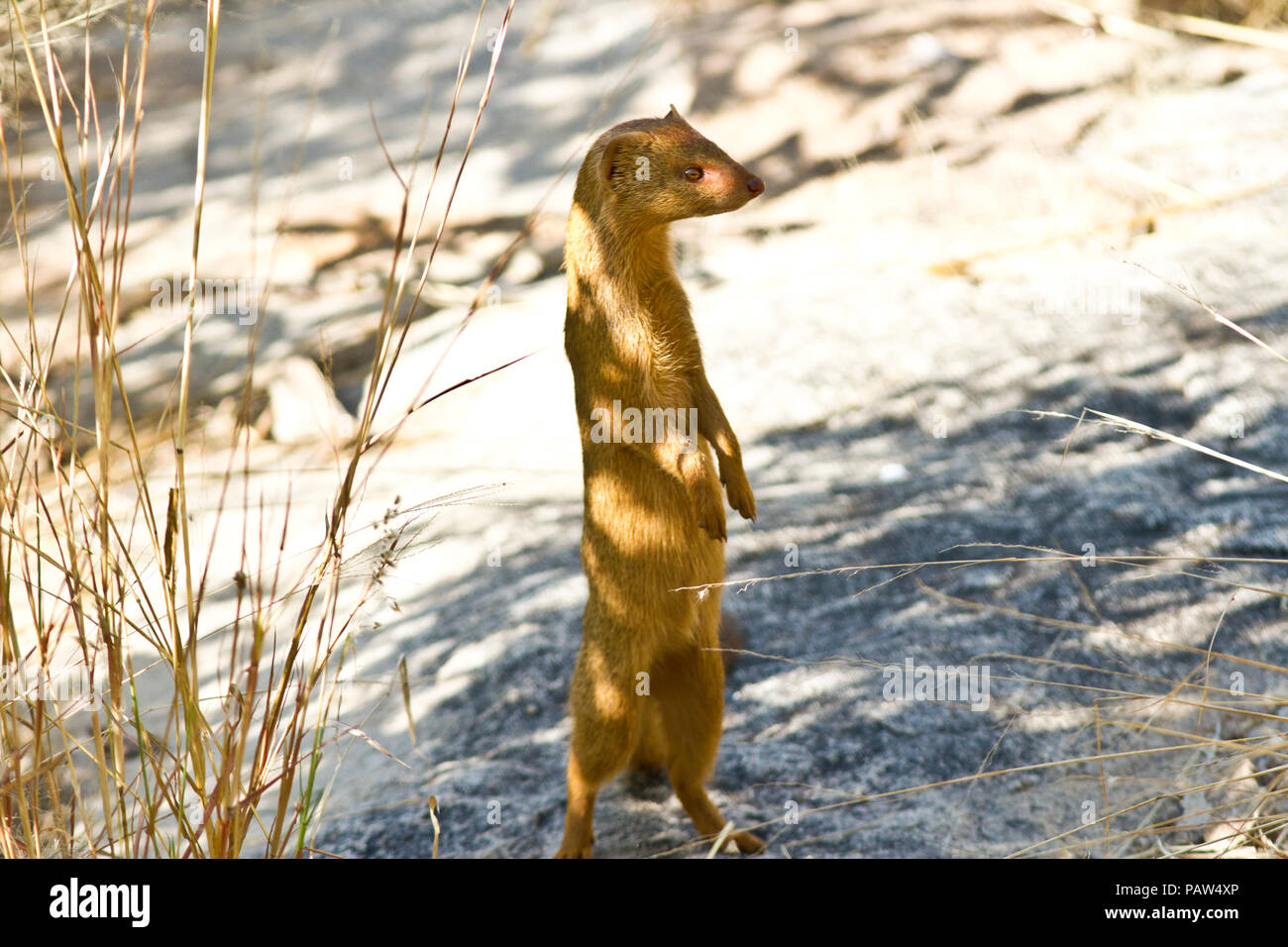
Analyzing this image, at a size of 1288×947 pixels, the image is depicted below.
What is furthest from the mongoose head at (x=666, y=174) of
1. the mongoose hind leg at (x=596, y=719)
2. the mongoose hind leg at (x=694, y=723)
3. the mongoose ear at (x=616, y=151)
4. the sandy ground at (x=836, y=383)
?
the mongoose hind leg at (x=694, y=723)

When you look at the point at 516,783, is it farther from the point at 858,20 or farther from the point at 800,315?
the point at 858,20

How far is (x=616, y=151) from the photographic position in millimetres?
2695

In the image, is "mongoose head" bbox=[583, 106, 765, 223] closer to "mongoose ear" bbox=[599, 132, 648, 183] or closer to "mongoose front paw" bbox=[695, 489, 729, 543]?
"mongoose ear" bbox=[599, 132, 648, 183]

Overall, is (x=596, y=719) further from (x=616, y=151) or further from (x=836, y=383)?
(x=836, y=383)

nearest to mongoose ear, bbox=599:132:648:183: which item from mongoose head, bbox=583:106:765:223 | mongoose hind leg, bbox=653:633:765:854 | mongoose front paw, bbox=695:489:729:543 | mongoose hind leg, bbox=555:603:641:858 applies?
mongoose head, bbox=583:106:765:223

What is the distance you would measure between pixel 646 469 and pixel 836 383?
3.24 metres

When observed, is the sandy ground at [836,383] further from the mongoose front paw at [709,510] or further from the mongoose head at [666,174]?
the mongoose front paw at [709,510]

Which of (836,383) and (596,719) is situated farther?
(836,383)

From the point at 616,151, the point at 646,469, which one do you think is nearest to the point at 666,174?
the point at 616,151

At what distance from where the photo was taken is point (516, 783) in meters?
3.54

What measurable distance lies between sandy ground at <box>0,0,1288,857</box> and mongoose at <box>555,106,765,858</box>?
26 centimetres

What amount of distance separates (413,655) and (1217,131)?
6337 mm

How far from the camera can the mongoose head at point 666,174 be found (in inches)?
104
